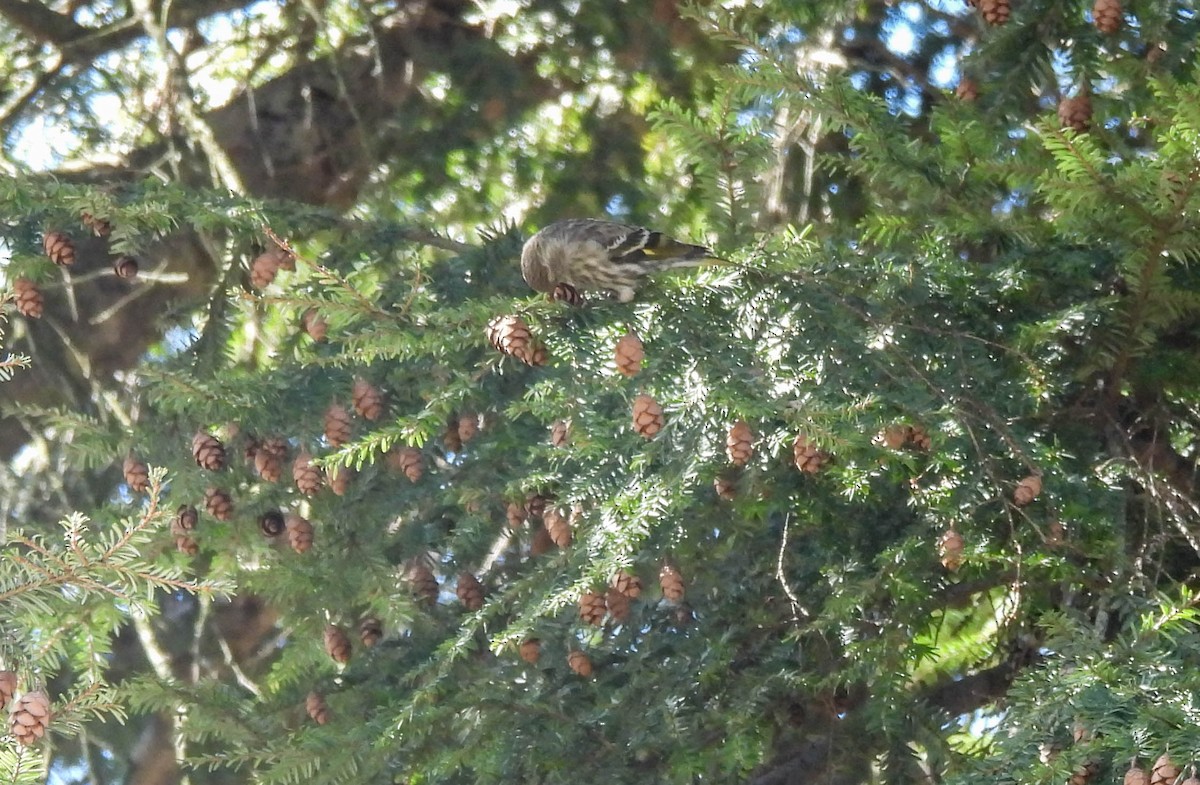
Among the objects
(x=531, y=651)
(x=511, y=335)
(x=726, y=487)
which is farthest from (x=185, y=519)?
(x=726, y=487)

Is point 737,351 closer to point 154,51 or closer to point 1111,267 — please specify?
point 1111,267

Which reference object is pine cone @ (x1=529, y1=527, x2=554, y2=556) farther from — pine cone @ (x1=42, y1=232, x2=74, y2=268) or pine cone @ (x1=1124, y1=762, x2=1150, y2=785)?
pine cone @ (x1=1124, y1=762, x2=1150, y2=785)

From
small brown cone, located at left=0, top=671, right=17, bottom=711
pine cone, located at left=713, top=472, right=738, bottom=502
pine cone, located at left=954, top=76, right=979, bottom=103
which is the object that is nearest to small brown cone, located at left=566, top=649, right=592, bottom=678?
pine cone, located at left=713, top=472, right=738, bottom=502

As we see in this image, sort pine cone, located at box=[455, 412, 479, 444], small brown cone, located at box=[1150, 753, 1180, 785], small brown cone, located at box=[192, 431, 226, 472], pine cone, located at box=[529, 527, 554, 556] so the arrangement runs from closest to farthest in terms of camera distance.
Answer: small brown cone, located at box=[1150, 753, 1180, 785] < small brown cone, located at box=[192, 431, 226, 472] < pine cone, located at box=[455, 412, 479, 444] < pine cone, located at box=[529, 527, 554, 556]

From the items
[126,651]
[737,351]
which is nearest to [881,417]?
[737,351]

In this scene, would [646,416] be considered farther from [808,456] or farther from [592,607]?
[592,607]
